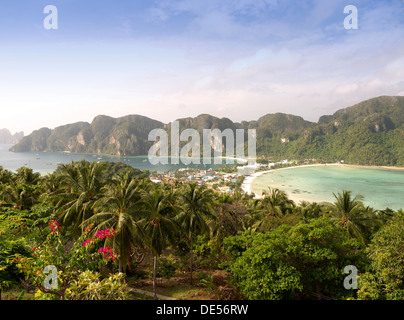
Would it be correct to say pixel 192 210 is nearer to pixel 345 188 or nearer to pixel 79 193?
pixel 79 193

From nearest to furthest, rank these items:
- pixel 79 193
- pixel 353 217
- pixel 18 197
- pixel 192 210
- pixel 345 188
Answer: pixel 79 193, pixel 192 210, pixel 353 217, pixel 18 197, pixel 345 188

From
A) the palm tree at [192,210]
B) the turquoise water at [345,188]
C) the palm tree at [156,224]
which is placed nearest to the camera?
the palm tree at [156,224]

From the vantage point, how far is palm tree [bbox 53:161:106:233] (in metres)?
13.2

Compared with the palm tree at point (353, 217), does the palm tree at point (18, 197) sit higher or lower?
higher

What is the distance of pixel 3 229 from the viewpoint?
8.27 metres

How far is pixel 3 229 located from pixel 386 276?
14.4 metres

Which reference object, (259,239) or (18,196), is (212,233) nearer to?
(259,239)

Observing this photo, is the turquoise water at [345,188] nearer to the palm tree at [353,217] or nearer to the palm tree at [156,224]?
the palm tree at [353,217]

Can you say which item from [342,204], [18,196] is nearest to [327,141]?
[342,204]

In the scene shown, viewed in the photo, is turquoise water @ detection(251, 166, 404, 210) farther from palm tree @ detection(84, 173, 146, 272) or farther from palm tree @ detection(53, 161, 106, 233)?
palm tree @ detection(84, 173, 146, 272)

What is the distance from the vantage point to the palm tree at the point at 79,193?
43.4 feet

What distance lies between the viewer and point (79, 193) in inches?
572

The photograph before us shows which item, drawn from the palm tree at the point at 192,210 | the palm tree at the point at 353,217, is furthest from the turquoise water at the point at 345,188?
the palm tree at the point at 192,210

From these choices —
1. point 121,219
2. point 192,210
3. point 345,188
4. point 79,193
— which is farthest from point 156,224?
point 345,188
